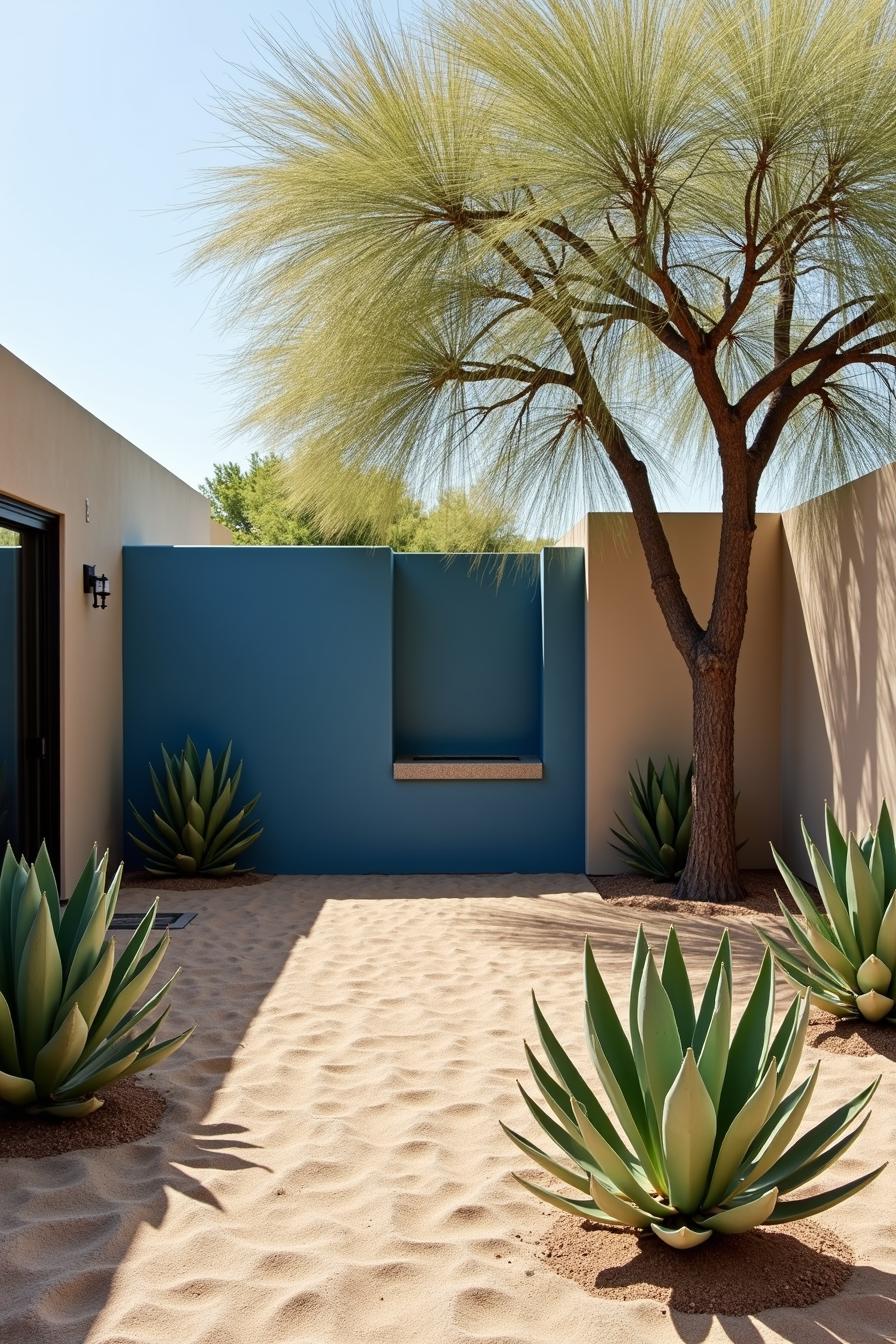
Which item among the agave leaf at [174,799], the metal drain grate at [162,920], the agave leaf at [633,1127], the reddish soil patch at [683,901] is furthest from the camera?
the agave leaf at [174,799]

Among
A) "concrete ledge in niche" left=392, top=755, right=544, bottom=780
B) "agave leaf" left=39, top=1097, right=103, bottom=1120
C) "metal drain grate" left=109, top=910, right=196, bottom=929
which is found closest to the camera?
"agave leaf" left=39, top=1097, right=103, bottom=1120

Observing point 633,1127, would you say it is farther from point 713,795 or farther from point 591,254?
point 713,795

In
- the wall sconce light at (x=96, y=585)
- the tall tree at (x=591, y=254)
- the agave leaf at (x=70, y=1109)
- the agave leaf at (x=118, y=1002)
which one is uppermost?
the tall tree at (x=591, y=254)

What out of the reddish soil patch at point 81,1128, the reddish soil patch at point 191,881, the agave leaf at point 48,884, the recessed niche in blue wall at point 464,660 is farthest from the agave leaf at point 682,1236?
the recessed niche in blue wall at point 464,660

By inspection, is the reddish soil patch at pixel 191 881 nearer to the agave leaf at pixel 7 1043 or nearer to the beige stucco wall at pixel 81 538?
the beige stucco wall at pixel 81 538

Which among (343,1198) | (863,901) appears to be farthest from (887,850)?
(343,1198)

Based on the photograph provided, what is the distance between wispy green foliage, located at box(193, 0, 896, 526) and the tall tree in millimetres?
13

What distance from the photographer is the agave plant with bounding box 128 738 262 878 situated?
654 centimetres

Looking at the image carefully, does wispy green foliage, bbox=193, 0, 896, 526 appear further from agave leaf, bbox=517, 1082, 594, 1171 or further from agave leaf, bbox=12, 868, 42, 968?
agave leaf, bbox=517, 1082, 594, 1171

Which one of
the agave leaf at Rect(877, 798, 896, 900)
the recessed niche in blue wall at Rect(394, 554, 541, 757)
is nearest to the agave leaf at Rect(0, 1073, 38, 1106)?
the agave leaf at Rect(877, 798, 896, 900)

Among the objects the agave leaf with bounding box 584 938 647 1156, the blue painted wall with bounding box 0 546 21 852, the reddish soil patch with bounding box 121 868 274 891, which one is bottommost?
the reddish soil patch with bounding box 121 868 274 891

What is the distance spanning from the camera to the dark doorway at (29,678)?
Answer: 208 inches

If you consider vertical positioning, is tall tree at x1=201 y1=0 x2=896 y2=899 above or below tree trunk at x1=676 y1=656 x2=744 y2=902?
above

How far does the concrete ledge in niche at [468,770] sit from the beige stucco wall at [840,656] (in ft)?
5.13
